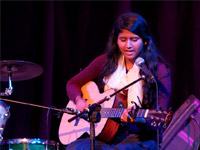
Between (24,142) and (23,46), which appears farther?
(23,46)

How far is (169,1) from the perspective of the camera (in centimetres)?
391

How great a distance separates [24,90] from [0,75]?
51 centimetres

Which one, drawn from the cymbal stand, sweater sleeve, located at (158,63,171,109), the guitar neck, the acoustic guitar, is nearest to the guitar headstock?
the acoustic guitar

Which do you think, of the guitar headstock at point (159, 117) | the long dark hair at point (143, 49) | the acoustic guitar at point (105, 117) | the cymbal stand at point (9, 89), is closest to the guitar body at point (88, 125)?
the acoustic guitar at point (105, 117)

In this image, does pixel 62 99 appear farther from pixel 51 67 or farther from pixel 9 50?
pixel 9 50

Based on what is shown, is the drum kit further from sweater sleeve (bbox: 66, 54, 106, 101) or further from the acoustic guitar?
sweater sleeve (bbox: 66, 54, 106, 101)

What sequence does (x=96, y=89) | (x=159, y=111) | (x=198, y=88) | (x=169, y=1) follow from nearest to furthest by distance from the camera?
1. (x=159, y=111)
2. (x=96, y=89)
3. (x=198, y=88)
4. (x=169, y=1)

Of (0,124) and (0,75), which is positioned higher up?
(0,75)

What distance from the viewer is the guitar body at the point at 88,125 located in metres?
2.89

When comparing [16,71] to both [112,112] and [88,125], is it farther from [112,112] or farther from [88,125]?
[112,112]

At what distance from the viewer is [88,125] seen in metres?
3.12

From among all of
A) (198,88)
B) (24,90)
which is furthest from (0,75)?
(198,88)

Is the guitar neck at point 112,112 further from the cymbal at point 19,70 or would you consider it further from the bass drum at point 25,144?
the cymbal at point 19,70

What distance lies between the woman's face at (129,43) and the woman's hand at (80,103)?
1.91 feet
